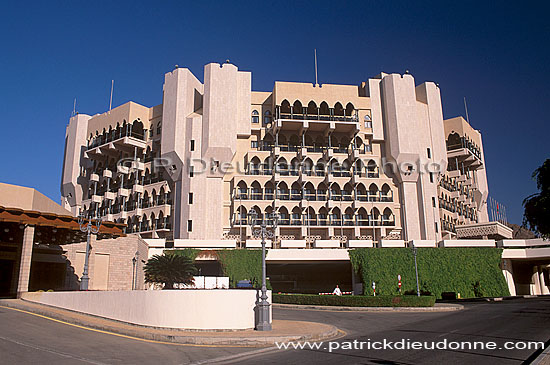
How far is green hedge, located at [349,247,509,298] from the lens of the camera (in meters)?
45.3

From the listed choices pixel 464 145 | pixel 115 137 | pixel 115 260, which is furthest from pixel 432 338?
pixel 464 145

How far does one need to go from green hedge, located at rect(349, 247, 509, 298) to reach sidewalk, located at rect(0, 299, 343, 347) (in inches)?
1058

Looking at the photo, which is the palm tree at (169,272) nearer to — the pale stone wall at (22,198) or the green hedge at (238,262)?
the pale stone wall at (22,198)

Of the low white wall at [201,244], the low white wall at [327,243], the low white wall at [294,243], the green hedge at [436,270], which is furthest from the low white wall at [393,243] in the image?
the low white wall at [201,244]

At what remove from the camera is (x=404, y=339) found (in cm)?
1516

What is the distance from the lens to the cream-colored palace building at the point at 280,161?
179ft

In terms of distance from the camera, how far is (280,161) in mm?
58469

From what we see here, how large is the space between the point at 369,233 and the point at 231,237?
17.9 meters

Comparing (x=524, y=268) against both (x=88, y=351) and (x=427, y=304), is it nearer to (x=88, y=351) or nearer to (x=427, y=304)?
(x=427, y=304)

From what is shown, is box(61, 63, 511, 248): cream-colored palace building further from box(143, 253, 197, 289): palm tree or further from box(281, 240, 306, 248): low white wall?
box(143, 253, 197, 289): palm tree

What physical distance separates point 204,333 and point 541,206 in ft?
60.4

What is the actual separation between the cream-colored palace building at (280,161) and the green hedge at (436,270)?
21.3 ft

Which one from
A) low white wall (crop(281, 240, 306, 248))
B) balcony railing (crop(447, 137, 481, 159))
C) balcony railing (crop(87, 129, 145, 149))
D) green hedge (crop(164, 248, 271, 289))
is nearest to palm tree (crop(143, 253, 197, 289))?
green hedge (crop(164, 248, 271, 289))

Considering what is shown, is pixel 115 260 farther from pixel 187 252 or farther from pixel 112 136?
pixel 112 136
